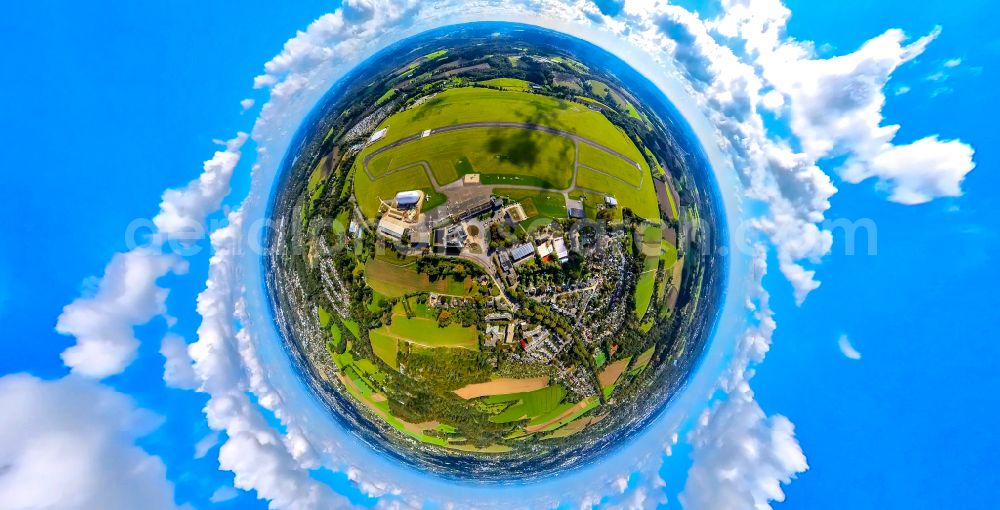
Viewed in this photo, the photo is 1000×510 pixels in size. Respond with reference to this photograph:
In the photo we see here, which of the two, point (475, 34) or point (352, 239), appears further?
point (475, 34)

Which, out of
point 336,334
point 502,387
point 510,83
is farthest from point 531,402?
point 510,83

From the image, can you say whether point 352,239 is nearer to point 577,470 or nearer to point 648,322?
point 648,322

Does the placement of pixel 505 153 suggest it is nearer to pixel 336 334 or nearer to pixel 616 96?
pixel 616 96

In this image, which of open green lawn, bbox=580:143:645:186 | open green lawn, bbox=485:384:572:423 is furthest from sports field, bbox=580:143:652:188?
open green lawn, bbox=485:384:572:423

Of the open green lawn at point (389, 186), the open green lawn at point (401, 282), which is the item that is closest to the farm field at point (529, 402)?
the open green lawn at point (401, 282)

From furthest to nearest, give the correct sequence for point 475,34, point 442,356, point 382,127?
point 475,34 → point 382,127 → point 442,356

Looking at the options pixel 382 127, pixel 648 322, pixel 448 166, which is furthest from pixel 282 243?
pixel 648 322
